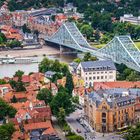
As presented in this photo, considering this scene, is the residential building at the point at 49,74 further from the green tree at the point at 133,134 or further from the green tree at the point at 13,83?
the green tree at the point at 133,134

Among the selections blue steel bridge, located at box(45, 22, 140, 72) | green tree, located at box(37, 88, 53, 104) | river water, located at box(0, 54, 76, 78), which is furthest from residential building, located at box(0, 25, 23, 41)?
green tree, located at box(37, 88, 53, 104)

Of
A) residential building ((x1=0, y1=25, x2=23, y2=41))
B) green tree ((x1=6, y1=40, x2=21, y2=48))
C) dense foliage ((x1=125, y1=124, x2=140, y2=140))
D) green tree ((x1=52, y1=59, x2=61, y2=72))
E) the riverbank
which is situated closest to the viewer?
dense foliage ((x1=125, y1=124, x2=140, y2=140))

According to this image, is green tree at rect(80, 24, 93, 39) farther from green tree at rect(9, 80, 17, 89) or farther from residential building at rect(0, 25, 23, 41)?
green tree at rect(9, 80, 17, 89)

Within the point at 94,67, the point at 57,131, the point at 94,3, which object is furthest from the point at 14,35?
the point at 57,131

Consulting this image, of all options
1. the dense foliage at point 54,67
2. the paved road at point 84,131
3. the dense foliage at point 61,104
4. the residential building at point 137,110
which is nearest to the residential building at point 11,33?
the dense foliage at point 54,67

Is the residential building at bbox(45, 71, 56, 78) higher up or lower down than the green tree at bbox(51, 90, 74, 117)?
higher up

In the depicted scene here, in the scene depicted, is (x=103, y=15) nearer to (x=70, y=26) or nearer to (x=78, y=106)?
(x=70, y=26)
